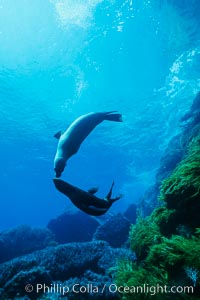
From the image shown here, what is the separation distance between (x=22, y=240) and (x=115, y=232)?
27.0 ft

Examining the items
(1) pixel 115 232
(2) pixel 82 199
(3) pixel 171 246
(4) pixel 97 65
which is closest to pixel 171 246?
(3) pixel 171 246

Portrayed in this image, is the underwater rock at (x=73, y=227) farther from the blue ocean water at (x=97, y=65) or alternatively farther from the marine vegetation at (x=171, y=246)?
the marine vegetation at (x=171, y=246)

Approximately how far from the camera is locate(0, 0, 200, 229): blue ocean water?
52.0 feet

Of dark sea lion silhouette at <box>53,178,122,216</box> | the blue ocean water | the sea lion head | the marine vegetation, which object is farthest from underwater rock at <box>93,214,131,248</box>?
the blue ocean water

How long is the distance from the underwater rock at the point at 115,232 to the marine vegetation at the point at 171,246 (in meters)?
7.55

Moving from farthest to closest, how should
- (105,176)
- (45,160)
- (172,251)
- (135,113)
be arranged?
(105,176) → (45,160) → (135,113) → (172,251)

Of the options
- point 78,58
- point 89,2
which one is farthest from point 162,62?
point 89,2

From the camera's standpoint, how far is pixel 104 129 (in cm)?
3097

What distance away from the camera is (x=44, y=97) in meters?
23.3

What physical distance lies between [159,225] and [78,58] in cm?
1623

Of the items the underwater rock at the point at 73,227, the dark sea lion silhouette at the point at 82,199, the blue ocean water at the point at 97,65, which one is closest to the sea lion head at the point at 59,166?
the dark sea lion silhouette at the point at 82,199

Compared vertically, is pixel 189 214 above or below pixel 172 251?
above

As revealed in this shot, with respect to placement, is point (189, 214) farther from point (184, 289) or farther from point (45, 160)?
point (45, 160)

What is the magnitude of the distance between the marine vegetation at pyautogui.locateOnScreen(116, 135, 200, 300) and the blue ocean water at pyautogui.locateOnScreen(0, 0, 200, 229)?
13.5 meters
